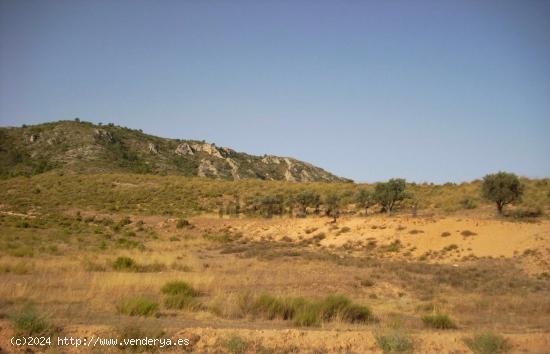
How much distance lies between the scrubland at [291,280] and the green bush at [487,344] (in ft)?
0.12

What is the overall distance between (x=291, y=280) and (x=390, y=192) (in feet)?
77.1

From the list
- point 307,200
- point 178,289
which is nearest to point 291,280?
point 178,289

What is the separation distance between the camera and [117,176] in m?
68.2

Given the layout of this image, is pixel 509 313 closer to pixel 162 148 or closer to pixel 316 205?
pixel 316 205

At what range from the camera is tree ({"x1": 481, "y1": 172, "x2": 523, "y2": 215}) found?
31530 mm

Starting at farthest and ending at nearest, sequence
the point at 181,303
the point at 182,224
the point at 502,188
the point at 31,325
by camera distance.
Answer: the point at 182,224 → the point at 502,188 → the point at 181,303 → the point at 31,325

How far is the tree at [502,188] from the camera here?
3153 centimetres

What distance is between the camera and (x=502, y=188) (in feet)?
104

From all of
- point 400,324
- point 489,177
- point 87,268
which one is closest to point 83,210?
point 87,268

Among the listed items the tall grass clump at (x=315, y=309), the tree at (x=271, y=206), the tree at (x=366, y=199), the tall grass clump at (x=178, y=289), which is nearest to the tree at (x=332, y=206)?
the tree at (x=366, y=199)

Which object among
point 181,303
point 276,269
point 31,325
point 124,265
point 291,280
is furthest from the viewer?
point 276,269

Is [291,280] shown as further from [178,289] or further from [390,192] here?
[390,192]

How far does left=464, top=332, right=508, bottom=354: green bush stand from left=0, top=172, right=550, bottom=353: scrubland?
38mm

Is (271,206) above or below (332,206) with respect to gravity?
below
